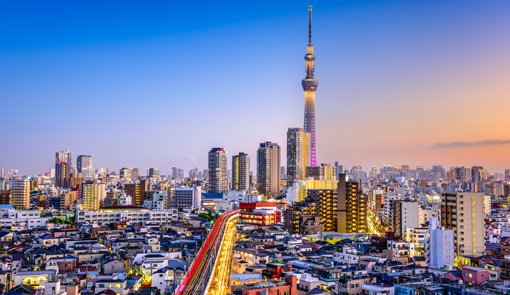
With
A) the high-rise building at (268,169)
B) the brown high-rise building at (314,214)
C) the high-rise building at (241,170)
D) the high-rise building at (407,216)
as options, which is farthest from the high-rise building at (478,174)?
the high-rise building at (407,216)

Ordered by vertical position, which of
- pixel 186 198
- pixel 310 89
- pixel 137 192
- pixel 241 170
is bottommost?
pixel 186 198

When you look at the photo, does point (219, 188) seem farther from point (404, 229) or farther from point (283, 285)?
point (283, 285)

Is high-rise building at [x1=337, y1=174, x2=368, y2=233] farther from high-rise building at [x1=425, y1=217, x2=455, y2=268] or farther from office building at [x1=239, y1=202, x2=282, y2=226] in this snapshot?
high-rise building at [x1=425, y1=217, x2=455, y2=268]

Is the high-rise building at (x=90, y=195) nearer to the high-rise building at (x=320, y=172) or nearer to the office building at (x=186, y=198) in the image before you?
the office building at (x=186, y=198)

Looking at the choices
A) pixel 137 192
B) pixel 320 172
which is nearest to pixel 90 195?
pixel 137 192

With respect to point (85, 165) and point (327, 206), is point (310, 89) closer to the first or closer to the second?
point (327, 206)
